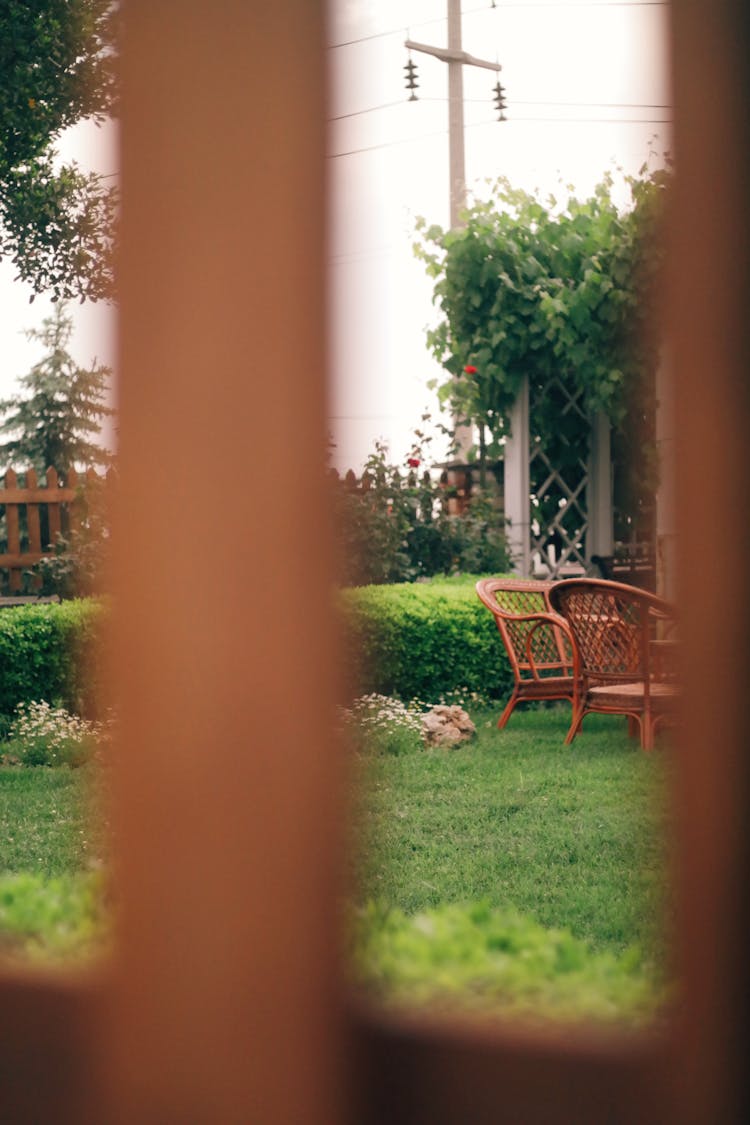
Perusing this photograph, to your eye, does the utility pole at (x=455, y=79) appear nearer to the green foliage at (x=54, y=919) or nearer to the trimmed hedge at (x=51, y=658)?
the trimmed hedge at (x=51, y=658)

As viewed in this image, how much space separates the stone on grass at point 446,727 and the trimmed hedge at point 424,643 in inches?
30.9

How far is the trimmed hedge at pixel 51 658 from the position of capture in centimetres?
659

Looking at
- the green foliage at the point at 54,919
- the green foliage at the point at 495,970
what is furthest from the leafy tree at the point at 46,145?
the green foliage at the point at 495,970

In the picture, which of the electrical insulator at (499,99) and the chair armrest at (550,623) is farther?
the electrical insulator at (499,99)

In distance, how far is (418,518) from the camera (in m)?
9.04

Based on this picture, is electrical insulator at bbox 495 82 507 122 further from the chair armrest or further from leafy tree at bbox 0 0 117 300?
the chair armrest

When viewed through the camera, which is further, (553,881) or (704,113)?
(553,881)

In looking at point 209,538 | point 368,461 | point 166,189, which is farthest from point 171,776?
point 368,461

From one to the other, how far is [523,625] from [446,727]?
5.45 feet

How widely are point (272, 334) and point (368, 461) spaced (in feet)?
26.3

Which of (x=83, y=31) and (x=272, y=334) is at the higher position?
(x=83, y=31)

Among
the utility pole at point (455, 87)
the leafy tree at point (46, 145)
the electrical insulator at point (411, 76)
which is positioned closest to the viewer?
the leafy tree at point (46, 145)

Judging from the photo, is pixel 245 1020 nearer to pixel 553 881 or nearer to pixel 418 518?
pixel 553 881

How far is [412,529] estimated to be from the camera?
8.94 meters
